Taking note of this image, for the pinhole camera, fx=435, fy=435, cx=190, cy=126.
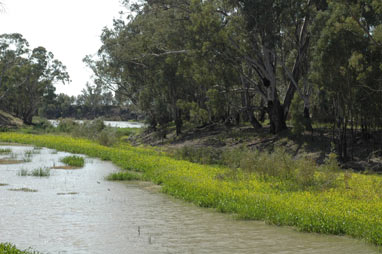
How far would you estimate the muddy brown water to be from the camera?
813 centimetres

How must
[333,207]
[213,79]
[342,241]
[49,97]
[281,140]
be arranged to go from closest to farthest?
[342,241], [333,207], [281,140], [213,79], [49,97]

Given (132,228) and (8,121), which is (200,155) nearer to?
(132,228)

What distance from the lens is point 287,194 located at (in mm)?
12469

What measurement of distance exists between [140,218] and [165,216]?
640 millimetres

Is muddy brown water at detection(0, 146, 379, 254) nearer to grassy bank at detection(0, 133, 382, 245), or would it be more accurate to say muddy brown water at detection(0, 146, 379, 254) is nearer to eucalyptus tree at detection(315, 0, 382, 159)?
grassy bank at detection(0, 133, 382, 245)

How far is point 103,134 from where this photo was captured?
3475 centimetres

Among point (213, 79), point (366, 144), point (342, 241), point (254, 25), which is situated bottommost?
point (342, 241)

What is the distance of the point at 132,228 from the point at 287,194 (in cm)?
501

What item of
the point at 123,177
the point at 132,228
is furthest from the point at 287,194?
the point at 123,177

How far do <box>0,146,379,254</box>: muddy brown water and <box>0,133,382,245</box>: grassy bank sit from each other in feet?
1.16

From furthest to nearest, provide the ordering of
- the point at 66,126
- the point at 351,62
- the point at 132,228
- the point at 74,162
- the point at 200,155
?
the point at 66,126, the point at 200,155, the point at 74,162, the point at 351,62, the point at 132,228

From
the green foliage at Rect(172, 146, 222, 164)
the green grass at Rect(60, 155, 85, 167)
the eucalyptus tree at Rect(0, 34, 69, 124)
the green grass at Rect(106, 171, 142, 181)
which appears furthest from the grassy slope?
the green grass at Rect(106, 171, 142, 181)

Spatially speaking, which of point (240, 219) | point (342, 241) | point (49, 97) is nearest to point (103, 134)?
point (240, 219)

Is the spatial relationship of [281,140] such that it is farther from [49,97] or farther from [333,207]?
[49,97]
